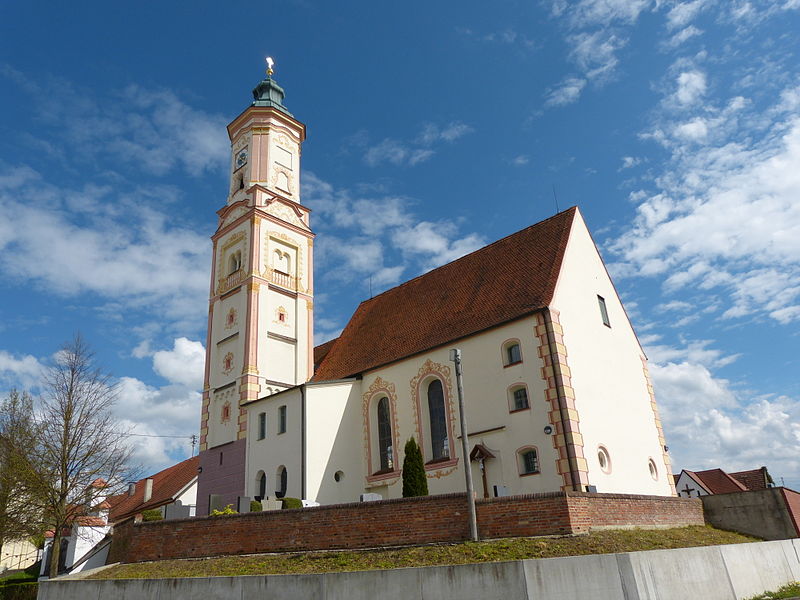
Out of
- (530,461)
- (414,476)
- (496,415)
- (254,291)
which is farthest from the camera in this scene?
(254,291)

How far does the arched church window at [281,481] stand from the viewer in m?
26.7

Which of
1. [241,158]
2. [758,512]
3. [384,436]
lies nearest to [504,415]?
[384,436]

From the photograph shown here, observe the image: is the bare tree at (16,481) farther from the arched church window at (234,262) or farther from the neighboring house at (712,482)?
the neighboring house at (712,482)

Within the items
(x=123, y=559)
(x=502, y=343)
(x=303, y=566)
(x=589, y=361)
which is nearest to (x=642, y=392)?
(x=589, y=361)

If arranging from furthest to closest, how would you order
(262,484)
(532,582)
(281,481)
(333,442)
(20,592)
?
(262,484) < (281,481) < (333,442) < (20,592) < (532,582)

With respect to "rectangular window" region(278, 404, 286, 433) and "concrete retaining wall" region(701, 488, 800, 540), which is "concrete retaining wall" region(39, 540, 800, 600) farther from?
"rectangular window" region(278, 404, 286, 433)

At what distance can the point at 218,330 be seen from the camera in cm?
3381

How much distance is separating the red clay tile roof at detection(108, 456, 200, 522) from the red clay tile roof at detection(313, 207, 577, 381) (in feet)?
42.8

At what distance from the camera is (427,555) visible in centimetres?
1429

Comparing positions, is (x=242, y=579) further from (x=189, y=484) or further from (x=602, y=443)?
(x=189, y=484)

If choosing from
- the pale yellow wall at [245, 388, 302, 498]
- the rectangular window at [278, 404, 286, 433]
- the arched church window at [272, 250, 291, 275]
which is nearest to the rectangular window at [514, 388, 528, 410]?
the pale yellow wall at [245, 388, 302, 498]

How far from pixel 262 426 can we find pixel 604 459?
50.1ft

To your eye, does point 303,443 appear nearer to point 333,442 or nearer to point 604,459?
point 333,442

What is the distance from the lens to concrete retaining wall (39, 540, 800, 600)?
38.6ft
